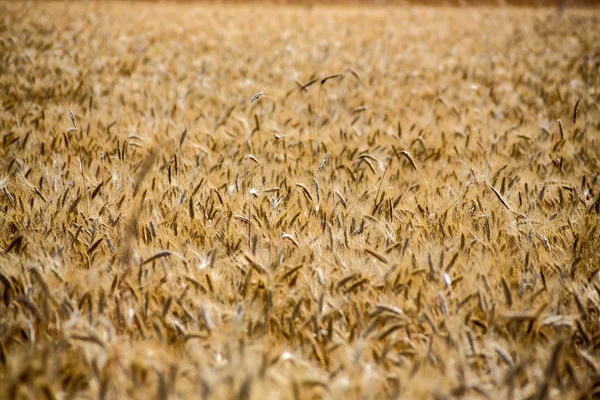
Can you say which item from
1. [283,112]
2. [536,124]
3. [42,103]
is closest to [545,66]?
[536,124]

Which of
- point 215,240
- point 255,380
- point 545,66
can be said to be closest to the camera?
point 255,380

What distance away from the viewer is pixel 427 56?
5.71 metres

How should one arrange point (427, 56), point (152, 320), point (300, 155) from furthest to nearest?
point (427, 56) → point (300, 155) → point (152, 320)

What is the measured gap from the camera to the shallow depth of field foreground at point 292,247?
954 mm

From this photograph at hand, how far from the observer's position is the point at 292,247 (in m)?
1.51

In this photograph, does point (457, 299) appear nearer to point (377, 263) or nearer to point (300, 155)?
point (377, 263)

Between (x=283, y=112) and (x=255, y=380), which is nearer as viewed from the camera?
(x=255, y=380)

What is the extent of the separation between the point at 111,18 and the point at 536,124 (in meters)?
7.65

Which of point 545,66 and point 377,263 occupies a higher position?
point 545,66

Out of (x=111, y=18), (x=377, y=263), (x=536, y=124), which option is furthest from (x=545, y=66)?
(x=111, y=18)

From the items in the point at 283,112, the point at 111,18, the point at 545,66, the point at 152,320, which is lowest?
the point at 152,320

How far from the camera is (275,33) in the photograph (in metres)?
7.23

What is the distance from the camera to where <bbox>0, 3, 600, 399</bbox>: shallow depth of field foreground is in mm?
954

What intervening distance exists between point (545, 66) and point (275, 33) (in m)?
4.24
